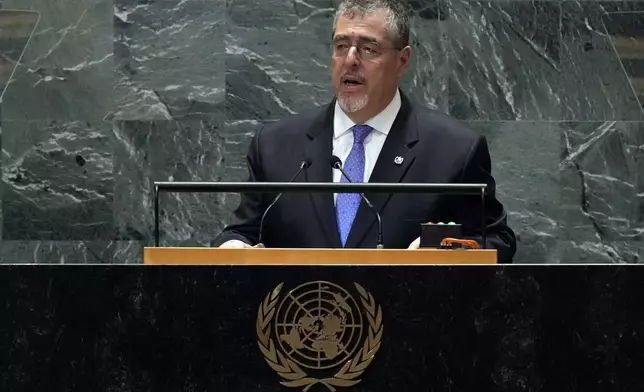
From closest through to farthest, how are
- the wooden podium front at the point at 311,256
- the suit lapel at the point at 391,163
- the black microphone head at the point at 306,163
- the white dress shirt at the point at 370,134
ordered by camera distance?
the wooden podium front at the point at 311,256
the black microphone head at the point at 306,163
the suit lapel at the point at 391,163
the white dress shirt at the point at 370,134

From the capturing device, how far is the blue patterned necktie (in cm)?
438

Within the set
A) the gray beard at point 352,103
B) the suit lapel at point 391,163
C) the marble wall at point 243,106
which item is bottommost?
the marble wall at point 243,106

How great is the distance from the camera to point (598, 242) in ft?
20.0

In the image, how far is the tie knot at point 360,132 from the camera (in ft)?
15.1

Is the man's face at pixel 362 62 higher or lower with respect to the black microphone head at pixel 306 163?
higher

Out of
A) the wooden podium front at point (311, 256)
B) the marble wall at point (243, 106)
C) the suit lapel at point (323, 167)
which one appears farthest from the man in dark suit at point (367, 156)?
the marble wall at point (243, 106)

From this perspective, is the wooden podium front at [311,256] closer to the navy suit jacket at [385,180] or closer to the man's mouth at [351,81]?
the navy suit jacket at [385,180]
